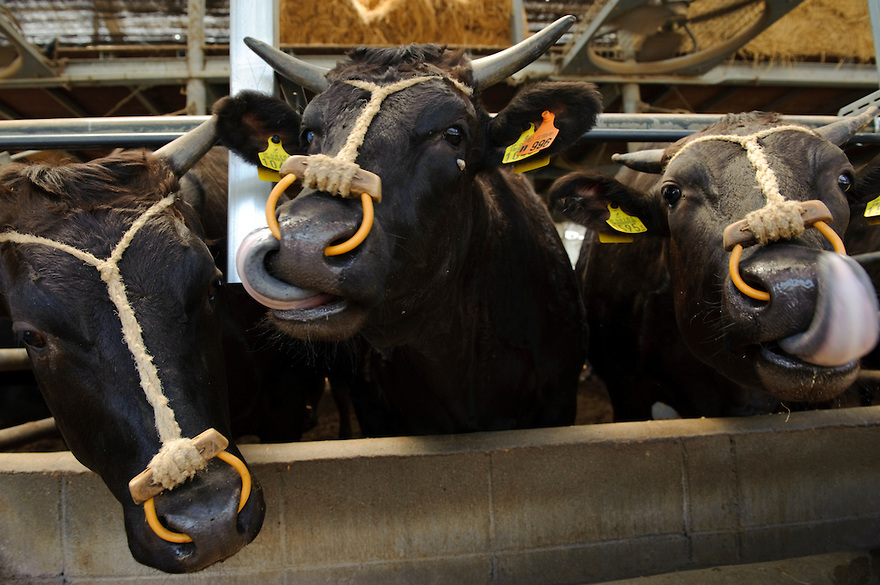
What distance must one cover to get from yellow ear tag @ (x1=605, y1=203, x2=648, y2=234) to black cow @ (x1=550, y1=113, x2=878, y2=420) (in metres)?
0.02

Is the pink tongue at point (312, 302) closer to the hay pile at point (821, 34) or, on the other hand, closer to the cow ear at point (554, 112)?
the cow ear at point (554, 112)

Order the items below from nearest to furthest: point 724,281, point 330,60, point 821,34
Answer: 1. point 724,281
2. point 330,60
3. point 821,34

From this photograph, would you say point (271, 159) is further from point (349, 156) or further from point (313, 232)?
point (313, 232)

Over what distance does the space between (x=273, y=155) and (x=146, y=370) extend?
51.8 inches

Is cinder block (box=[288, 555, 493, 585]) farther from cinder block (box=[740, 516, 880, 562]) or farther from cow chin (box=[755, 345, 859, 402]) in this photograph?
cow chin (box=[755, 345, 859, 402])

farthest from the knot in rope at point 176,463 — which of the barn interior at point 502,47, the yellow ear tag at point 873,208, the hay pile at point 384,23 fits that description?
the hay pile at point 384,23

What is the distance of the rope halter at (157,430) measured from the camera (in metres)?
1.56

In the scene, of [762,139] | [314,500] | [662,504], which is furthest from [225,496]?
[762,139]

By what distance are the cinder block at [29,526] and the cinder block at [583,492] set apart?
1.83 metres

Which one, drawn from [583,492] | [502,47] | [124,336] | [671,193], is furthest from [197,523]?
[502,47]

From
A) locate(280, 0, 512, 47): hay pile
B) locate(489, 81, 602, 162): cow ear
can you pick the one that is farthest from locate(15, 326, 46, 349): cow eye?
locate(280, 0, 512, 47): hay pile

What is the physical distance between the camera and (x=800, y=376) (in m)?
1.76

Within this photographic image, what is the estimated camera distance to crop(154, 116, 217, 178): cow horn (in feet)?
7.77

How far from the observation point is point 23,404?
4.07 metres
